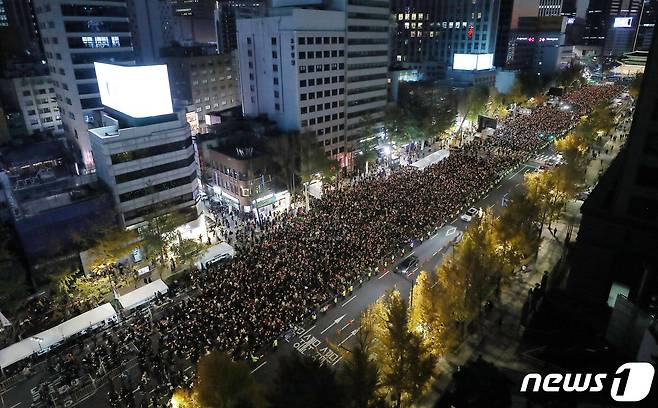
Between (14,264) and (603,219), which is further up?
(603,219)

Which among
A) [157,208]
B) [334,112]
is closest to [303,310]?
[157,208]

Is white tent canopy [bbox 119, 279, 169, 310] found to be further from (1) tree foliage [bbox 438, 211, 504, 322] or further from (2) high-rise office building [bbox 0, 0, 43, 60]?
(2) high-rise office building [bbox 0, 0, 43, 60]

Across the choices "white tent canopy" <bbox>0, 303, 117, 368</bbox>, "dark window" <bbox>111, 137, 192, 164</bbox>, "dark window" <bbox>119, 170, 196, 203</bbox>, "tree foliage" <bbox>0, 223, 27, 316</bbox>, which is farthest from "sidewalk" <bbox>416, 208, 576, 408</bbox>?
"dark window" <bbox>111, 137, 192, 164</bbox>

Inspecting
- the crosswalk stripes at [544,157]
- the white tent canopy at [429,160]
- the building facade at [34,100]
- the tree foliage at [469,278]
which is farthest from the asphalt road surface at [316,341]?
the building facade at [34,100]

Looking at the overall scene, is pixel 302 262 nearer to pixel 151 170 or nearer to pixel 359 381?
pixel 359 381

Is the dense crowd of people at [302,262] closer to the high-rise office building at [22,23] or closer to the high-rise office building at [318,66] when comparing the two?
the high-rise office building at [318,66]

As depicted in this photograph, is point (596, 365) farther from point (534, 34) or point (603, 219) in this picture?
point (534, 34)
